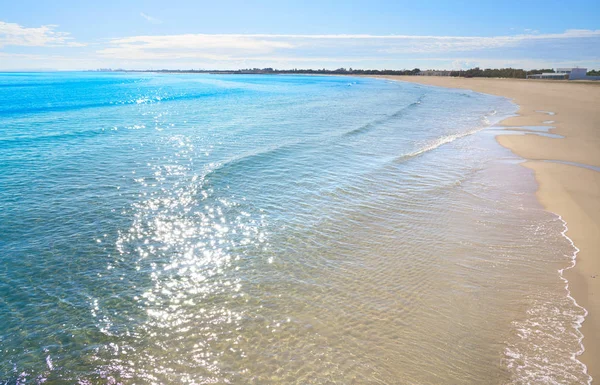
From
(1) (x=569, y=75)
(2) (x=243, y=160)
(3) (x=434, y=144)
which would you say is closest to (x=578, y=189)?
(3) (x=434, y=144)

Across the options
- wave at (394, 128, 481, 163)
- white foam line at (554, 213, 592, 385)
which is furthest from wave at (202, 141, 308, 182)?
white foam line at (554, 213, 592, 385)

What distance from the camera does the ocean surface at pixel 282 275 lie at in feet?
18.0

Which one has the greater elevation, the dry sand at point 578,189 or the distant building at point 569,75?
the distant building at point 569,75

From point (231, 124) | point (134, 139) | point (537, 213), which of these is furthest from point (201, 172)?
point (231, 124)

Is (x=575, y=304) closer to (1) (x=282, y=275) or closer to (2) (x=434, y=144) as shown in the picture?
(1) (x=282, y=275)

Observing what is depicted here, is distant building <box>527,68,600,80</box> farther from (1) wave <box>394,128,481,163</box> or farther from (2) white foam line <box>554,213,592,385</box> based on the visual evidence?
(2) white foam line <box>554,213,592,385</box>

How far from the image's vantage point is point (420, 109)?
41500mm

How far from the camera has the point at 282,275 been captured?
7910 mm

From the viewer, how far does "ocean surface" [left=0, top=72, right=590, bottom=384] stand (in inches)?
216

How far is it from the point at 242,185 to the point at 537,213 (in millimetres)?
10646

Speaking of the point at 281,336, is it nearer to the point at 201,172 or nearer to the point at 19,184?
the point at 201,172

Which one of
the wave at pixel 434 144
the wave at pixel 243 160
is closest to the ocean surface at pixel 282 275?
the wave at pixel 243 160

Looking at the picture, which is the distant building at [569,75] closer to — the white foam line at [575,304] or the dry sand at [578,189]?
the dry sand at [578,189]

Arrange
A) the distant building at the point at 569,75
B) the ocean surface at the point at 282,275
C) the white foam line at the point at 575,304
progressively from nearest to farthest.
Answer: the white foam line at the point at 575,304 → the ocean surface at the point at 282,275 → the distant building at the point at 569,75
